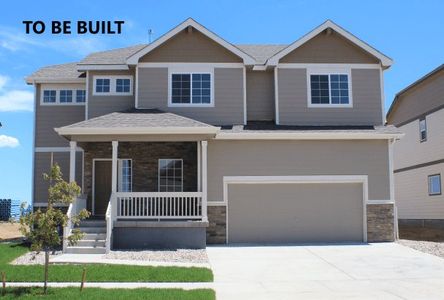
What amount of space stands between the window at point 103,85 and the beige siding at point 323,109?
6.69 m

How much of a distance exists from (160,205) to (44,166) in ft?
21.0

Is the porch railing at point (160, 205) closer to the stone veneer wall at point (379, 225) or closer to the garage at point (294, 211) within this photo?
the garage at point (294, 211)

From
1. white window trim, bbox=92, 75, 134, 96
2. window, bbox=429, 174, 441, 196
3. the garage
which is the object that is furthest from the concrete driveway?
window, bbox=429, 174, 441, 196

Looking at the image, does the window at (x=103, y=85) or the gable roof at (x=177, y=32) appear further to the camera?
the window at (x=103, y=85)

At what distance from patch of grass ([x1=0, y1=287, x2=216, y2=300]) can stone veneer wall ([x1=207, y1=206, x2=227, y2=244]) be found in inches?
324

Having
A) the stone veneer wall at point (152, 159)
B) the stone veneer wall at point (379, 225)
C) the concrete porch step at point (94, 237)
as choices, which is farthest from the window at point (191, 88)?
the stone veneer wall at point (379, 225)

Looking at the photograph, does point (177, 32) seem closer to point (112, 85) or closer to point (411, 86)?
point (112, 85)

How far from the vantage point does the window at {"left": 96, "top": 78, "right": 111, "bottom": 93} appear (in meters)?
22.0

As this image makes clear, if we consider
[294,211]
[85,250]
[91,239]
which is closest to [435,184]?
[294,211]

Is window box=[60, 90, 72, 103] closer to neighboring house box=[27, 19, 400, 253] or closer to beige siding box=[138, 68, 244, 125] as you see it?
neighboring house box=[27, 19, 400, 253]

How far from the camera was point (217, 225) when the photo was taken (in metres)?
19.7

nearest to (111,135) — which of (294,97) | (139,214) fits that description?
(139,214)

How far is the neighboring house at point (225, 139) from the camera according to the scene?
18.7m

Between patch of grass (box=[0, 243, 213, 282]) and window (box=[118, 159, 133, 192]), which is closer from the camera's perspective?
patch of grass (box=[0, 243, 213, 282])
